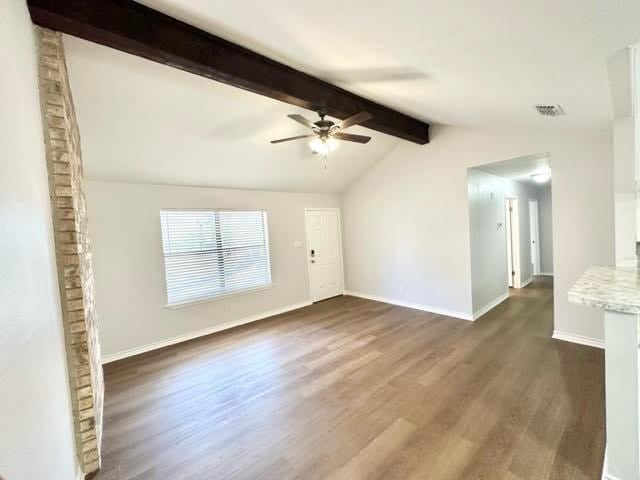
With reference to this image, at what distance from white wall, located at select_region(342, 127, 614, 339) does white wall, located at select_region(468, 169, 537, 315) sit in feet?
0.65

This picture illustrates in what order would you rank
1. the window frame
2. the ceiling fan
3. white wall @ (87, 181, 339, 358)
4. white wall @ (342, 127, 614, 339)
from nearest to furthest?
1. the ceiling fan
2. white wall @ (342, 127, 614, 339)
3. white wall @ (87, 181, 339, 358)
4. the window frame

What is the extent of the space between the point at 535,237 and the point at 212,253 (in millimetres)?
7558

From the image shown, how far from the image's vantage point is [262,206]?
4969mm

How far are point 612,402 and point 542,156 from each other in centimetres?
318

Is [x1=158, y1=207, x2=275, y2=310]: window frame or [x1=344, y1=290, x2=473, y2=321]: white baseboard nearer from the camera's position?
[x1=158, y1=207, x2=275, y2=310]: window frame

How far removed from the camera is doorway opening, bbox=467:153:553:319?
4.34 metres

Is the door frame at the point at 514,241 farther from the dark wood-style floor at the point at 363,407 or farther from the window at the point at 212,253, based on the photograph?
the window at the point at 212,253

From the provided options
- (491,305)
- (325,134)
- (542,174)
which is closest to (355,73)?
(325,134)

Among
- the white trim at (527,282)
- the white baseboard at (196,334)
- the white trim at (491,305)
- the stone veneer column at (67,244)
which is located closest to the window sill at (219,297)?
the white baseboard at (196,334)

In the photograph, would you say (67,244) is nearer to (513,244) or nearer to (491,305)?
(491,305)

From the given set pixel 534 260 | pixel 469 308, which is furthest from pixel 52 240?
pixel 534 260

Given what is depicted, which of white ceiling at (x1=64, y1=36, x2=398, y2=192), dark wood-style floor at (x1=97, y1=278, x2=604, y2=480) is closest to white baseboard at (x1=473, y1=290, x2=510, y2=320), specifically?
dark wood-style floor at (x1=97, y1=278, x2=604, y2=480)

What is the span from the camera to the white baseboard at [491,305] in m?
4.39

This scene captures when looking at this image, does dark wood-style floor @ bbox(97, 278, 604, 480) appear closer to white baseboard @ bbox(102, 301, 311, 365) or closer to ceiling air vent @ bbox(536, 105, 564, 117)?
white baseboard @ bbox(102, 301, 311, 365)
